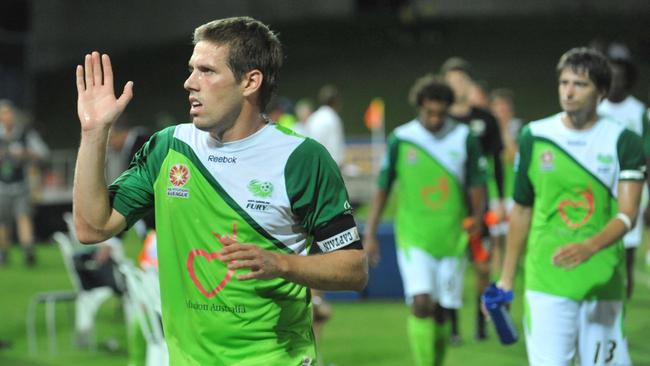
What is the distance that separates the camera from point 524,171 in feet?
19.0

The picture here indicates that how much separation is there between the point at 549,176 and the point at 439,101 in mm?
→ 2448

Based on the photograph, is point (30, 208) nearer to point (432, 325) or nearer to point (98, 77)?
point (432, 325)

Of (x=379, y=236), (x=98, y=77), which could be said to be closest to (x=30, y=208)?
(x=379, y=236)

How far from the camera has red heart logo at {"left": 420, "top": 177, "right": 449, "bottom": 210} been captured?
26.7 ft

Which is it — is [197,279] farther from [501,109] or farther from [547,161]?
[501,109]

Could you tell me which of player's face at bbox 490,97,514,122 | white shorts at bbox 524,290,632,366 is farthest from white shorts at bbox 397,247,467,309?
player's face at bbox 490,97,514,122

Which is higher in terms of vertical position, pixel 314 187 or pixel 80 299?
pixel 314 187

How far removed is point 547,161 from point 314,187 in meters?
2.41

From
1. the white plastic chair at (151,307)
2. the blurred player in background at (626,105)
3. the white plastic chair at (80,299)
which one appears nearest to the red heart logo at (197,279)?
the white plastic chair at (151,307)

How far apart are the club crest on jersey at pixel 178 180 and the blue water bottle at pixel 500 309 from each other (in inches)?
93.9

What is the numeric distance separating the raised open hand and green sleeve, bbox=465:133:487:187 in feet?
16.3

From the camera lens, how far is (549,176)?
568 centimetres

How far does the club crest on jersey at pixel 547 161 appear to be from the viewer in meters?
5.67

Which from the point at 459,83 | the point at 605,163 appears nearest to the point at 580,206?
the point at 605,163
